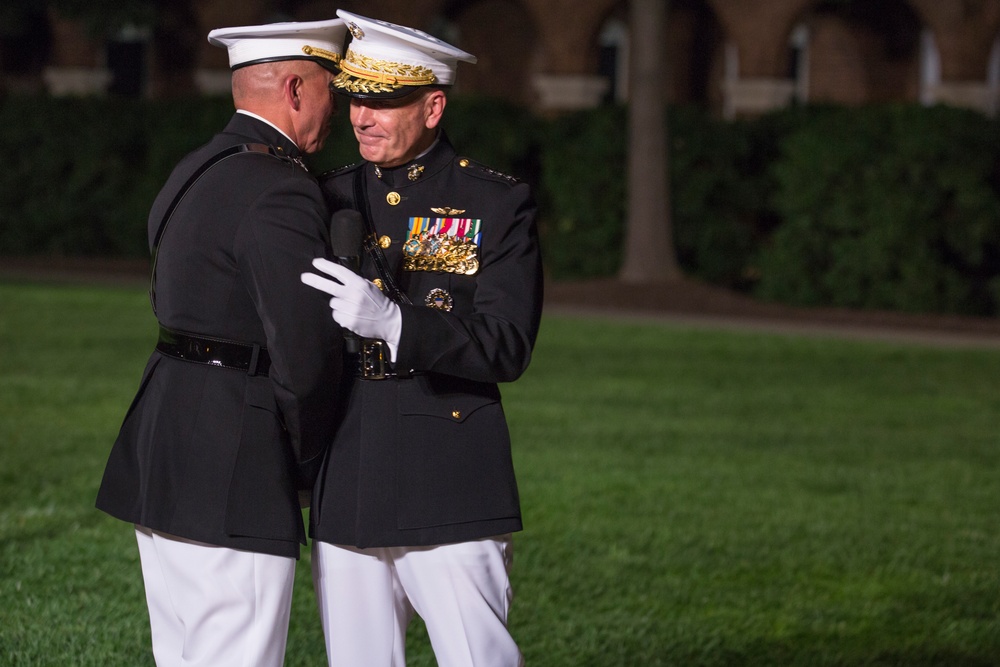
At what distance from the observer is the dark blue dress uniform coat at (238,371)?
10.5 feet

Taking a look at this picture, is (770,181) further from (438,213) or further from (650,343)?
(438,213)

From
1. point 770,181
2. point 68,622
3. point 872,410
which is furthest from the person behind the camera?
point 770,181

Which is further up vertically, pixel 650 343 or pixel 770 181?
pixel 770 181

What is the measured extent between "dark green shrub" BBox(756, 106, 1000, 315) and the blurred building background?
9.11 metres

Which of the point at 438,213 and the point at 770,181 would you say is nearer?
the point at 438,213

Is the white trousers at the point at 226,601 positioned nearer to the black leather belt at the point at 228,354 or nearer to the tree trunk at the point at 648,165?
the black leather belt at the point at 228,354

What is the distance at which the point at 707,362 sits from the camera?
1273 centimetres

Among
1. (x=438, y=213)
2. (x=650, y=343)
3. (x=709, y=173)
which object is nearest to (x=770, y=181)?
(x=709, y=173)

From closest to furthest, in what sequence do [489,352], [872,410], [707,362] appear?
[489,352], [872,410], [707,362]

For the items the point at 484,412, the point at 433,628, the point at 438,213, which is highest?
the point at 438,213

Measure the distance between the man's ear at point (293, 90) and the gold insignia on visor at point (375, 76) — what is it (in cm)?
9

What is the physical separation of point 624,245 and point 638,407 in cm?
765

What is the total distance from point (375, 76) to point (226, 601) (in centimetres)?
119

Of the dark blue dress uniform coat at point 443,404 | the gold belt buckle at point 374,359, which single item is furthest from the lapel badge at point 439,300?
the gold belt buckle at point 374,359
